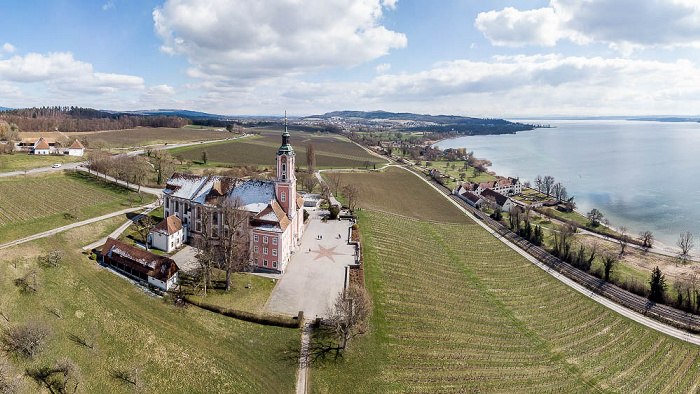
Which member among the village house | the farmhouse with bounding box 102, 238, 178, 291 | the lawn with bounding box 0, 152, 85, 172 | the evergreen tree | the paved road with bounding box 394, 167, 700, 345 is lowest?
the paved road with bounding box 394, 167, 700, 345

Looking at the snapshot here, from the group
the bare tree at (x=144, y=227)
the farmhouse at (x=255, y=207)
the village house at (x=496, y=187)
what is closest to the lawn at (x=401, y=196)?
the village house at (x=496, y=187)

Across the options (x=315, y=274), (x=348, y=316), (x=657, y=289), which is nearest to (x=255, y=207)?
(x=315, y=274)

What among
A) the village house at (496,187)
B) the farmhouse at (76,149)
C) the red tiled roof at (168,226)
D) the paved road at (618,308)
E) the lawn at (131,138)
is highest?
the lawn at (131,138)

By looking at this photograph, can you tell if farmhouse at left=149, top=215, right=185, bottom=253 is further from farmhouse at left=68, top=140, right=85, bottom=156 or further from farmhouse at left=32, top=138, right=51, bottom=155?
farmhouse at left=32, top=138, right=51, bottom=155

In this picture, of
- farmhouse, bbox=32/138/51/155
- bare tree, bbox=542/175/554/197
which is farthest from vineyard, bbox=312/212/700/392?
farmhouse, bbox=32/138/51/155

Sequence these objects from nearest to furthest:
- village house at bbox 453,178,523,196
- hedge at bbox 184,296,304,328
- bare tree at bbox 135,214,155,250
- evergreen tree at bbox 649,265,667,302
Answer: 1. hedge at bbox 184,296,304,328
2. evergreen tree at bbox 649,265,667,302
3. bare tree at bbox 135,214,155,250
4. village house at bbox 453,178,523,196

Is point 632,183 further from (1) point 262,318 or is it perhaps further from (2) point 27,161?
(2) point 27,161

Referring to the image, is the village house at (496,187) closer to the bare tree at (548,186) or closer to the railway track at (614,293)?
the bare tree at (548,186)
